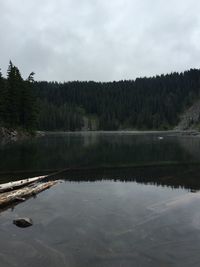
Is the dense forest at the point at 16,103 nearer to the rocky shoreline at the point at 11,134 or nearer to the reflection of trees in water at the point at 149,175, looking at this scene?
the rocky shoreline at the point at 11,134

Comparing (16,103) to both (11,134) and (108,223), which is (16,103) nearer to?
(11,134)

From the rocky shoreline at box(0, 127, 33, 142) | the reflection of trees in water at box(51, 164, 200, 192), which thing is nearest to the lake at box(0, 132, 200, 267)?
the reflection of trees in water at box(51, 164, 200, 192)

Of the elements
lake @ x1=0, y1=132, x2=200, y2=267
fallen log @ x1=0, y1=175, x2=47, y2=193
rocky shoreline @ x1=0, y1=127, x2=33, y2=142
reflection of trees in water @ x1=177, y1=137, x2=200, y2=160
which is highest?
rocky shoreline @ x1=0, y1=127, x2=33, y2=142

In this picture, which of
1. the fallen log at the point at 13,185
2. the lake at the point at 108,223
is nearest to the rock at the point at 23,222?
the lake at the point at 108,223

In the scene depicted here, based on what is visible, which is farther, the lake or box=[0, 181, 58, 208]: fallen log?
box=[0, 181, 58, 208]: fallen log

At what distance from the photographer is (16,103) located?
94.4m

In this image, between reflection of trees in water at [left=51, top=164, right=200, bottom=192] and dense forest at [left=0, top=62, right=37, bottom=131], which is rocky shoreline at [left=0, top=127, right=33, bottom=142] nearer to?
dense forest at [left=0, top=62, right=37, bottom=131]

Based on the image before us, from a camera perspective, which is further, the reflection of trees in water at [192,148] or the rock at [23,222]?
the reflection of trees in water at [192,148]

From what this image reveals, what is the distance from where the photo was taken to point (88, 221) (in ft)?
61.7

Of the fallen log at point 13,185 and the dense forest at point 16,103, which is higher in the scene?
the dense forest at point 16,103

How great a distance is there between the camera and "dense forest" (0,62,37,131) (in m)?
91.5

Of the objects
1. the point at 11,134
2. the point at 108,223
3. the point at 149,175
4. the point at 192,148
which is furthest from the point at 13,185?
the point at 11,134

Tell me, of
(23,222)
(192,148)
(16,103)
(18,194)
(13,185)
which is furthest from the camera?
(16,103)

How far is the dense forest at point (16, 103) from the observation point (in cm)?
9150
